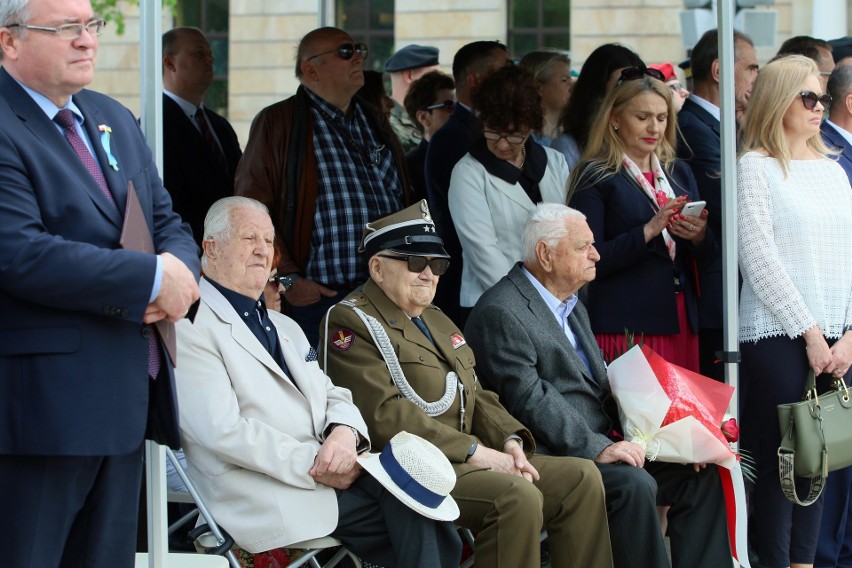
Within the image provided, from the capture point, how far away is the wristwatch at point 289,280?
498 centimetres

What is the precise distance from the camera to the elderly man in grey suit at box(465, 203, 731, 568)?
4.25 m

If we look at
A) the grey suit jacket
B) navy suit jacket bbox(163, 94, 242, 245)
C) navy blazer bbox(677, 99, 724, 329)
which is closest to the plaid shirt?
navy suit jacket bbox(163, 94, 242, 245)

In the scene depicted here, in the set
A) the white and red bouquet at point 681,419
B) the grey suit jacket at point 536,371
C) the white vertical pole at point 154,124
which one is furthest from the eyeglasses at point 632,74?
the white vertical pole at point 154,124

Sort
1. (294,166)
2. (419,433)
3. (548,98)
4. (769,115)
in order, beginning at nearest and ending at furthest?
(419,433) → (769,115) → (294,166) → (548,98)

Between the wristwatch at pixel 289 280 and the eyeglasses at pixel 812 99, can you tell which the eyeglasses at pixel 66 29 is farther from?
the eyeglasses at pixel 812 99

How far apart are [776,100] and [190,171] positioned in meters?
2.52

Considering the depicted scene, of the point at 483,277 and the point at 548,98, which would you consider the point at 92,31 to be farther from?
the point at 548,98

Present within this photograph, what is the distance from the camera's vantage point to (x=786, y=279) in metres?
4.61

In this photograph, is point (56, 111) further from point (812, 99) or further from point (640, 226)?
point (812, 99)

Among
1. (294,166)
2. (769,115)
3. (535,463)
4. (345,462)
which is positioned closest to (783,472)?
(535,463)

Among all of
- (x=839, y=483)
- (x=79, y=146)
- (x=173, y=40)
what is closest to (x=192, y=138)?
(x=173, y=40)

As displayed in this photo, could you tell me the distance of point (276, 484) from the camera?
3.68 meters

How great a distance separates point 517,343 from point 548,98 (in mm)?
2397

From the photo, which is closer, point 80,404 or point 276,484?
point 80,404
